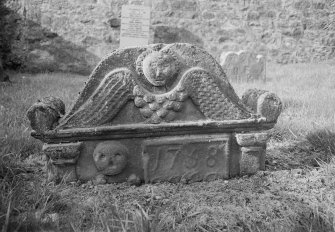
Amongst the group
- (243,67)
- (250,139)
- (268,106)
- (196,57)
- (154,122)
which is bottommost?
(250,139)

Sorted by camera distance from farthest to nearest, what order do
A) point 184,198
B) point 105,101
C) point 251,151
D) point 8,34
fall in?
1. point 8,34
2. point 251,151
3. point 105,101
4. point 184,198

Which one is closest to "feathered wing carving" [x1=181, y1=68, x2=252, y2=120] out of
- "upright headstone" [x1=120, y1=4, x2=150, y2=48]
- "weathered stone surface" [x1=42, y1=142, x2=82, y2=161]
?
"weathered stone surface" [x1=42, y1=142, x2=82, y2=161]

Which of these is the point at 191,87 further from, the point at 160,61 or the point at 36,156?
the point at 36,156

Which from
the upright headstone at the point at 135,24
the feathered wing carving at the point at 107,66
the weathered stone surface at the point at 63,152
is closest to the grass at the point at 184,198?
the weathered stone surface at the point at 63,152

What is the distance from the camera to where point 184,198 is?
6.93ft

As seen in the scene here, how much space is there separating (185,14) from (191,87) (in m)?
6.81

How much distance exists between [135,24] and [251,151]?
5.67 m

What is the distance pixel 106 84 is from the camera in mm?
2221

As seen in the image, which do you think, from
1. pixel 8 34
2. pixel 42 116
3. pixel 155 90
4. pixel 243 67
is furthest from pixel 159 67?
pixel 8 34

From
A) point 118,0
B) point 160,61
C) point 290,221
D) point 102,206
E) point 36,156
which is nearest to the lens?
point 290,221

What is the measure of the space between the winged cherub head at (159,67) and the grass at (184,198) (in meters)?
0.72

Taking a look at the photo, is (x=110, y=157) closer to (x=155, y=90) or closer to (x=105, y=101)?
(x=105, y=101)

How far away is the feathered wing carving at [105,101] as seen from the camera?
7.27 feet

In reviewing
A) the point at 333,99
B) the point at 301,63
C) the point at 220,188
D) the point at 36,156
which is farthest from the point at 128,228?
the point at 301,63
